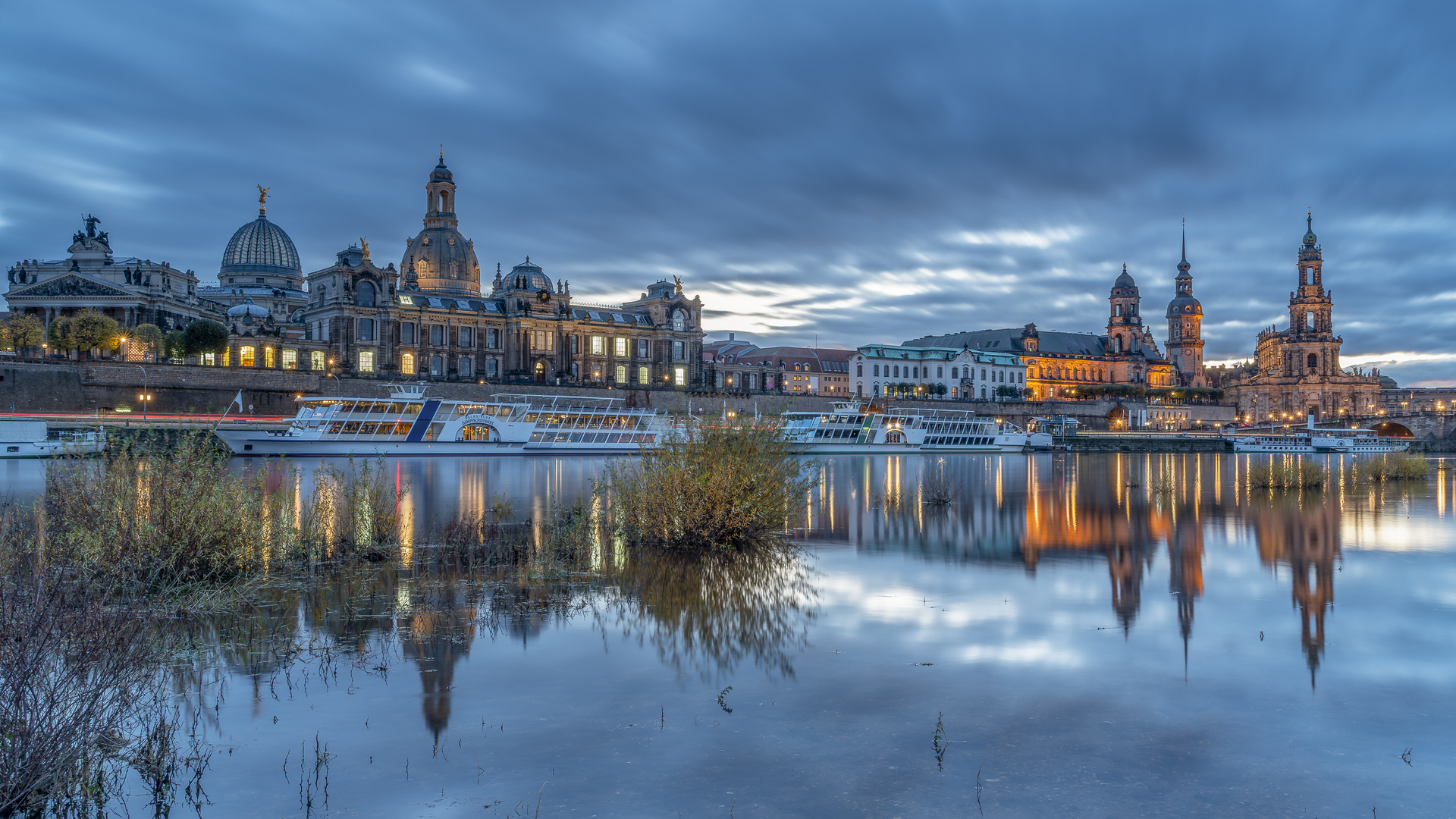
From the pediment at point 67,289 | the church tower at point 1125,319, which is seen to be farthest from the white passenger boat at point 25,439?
the church tower at point 1125,319

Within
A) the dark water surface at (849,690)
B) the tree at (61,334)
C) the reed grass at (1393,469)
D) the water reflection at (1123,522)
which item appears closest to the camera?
the dark water surface at (849,690)

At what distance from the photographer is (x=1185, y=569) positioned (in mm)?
16062

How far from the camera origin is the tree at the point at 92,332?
71.3 meters

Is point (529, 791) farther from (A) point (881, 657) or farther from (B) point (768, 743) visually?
(A) point (881, 657)

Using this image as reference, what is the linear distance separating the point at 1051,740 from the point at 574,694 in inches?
158

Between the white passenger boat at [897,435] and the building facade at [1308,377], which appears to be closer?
the white passenger boat at [897,435]

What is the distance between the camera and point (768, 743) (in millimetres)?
7418

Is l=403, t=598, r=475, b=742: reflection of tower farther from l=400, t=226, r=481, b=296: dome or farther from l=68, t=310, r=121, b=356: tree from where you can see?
l=400, t=226, r=481, b=296: dome

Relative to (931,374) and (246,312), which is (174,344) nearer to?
(246,312)

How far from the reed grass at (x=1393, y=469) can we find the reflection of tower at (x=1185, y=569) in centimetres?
2239

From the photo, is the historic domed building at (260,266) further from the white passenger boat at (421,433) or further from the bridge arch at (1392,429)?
the bridge arch at (1392,429)

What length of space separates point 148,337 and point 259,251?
43.6 metres

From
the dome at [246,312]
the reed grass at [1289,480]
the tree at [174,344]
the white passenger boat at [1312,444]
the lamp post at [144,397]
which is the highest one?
the dome at [246,312]

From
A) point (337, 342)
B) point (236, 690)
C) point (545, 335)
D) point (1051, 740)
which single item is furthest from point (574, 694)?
point (545, 335)
